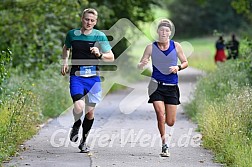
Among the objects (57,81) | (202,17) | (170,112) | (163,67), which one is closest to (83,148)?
(170,112)

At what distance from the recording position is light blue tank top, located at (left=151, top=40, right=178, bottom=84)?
35.3ft

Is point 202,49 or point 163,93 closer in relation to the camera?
point 163,93

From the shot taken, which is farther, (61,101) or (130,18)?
(130,18)

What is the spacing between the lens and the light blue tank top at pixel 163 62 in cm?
1077

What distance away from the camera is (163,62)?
35.3 feet

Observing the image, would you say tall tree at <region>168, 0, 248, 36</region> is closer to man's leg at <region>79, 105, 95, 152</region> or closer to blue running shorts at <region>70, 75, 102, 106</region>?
man's leg at <region>79, 105, 95, 152</region>

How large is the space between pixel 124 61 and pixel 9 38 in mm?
9594

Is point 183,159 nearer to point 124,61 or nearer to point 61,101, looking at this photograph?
point 61,101

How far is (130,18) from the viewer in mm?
29609

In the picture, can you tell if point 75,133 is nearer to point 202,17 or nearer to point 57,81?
point 57,81

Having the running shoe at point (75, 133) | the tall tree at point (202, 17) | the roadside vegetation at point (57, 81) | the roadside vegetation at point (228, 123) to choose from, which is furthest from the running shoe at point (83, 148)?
the tall tree at point (202, 17)

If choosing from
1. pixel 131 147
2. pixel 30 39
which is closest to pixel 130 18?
pixel 30 39

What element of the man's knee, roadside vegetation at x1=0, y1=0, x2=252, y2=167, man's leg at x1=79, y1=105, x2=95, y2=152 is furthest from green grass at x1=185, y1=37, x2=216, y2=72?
the man's knee

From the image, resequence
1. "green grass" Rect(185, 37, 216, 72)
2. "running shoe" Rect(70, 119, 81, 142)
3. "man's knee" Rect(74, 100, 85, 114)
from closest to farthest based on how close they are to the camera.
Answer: "man's knee" Rect(74, 100, 85, 114)
"running shoe" Rect(70, 119, 81, 142)
"green grass" Rect(185, 37, 216, 72)
